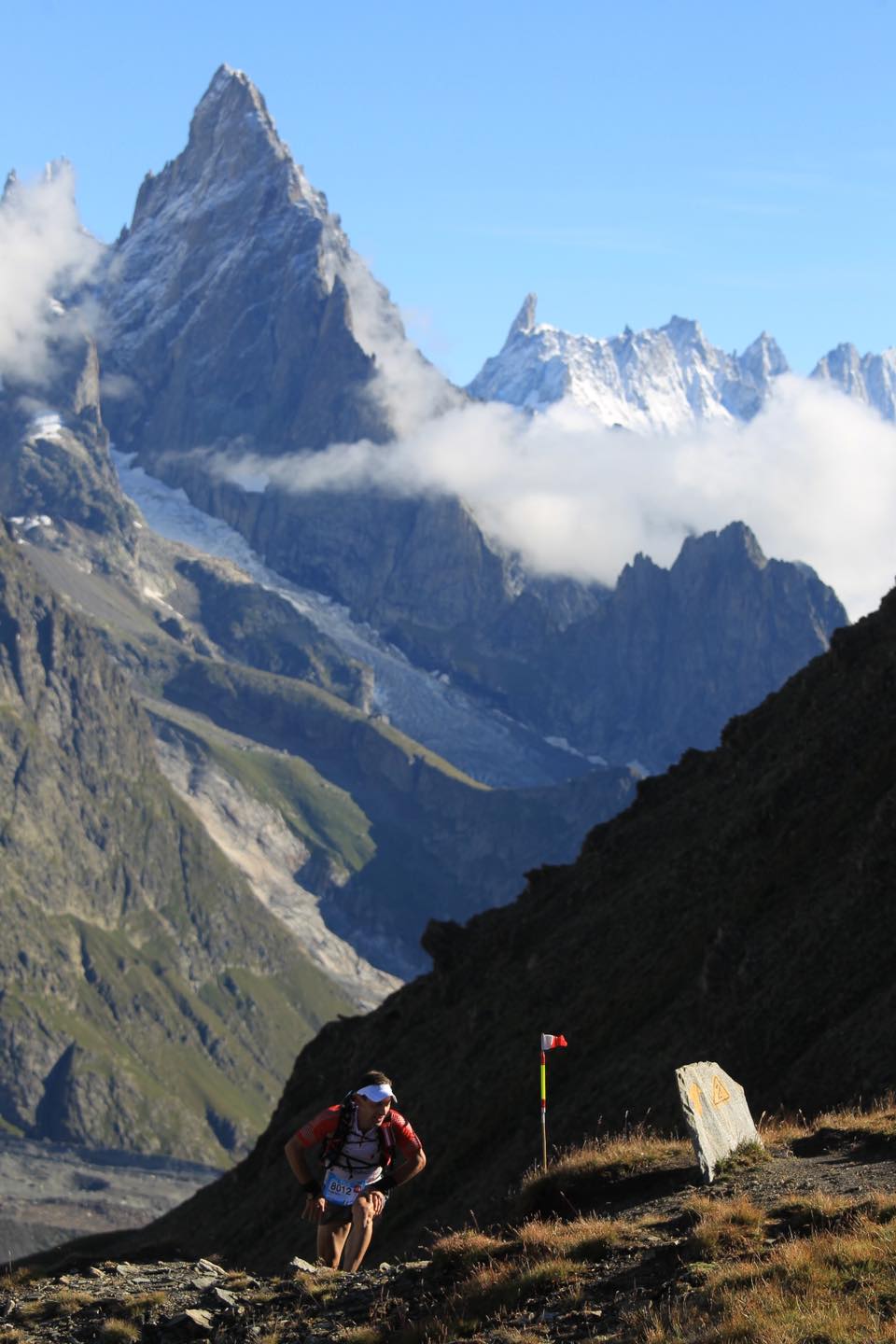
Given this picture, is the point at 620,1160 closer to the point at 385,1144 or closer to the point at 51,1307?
the point at 385,1144

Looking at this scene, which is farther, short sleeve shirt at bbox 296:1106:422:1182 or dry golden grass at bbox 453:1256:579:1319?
short sleeve shirt at bbox 296:1106:422:1182

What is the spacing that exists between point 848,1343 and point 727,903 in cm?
5043

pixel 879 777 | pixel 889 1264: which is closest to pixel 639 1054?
pixel 879 777

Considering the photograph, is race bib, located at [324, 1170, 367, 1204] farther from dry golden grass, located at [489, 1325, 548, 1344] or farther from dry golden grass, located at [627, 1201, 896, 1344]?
dry golden grass, located at [627, 1201, 896, 1344]

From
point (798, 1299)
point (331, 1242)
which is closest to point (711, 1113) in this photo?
point (331, 1242)

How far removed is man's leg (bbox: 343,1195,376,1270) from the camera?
2594cm

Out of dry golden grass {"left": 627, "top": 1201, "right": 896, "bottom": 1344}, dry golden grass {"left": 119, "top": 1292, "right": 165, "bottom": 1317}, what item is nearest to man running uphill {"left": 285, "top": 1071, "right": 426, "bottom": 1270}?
dry golden grass {"left": 119, "top": 1292, "right": 165, "bottom": 1317}

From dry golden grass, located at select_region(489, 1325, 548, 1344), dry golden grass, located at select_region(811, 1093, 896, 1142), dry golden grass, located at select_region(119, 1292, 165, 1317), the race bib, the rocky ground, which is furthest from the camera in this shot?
dry golden grass, located at select_region(811, 1093, 896, 1142)

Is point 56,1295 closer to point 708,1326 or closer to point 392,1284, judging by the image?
point 392,1284

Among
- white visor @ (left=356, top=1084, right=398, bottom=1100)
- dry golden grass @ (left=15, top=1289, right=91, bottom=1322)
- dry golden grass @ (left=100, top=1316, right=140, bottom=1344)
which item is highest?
white visor @ (left=356, top=1084, right=398, bottom=1100)

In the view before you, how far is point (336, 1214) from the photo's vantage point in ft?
87.0

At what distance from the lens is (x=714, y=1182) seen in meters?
27.6

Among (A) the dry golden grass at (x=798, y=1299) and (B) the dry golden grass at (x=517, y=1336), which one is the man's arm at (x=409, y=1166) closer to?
(B) the dry golden grass at (x=517, y=1336)

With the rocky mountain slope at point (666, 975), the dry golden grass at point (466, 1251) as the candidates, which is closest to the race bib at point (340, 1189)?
the dry golden grass at point (466, 1251)
